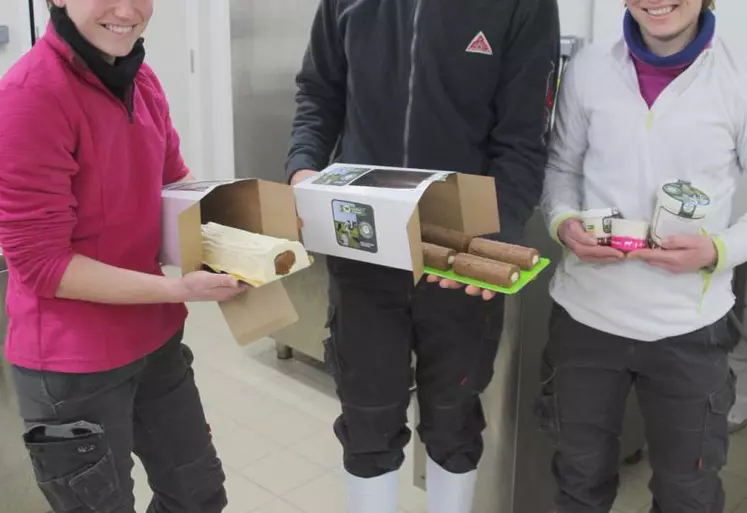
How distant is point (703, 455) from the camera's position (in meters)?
1.33

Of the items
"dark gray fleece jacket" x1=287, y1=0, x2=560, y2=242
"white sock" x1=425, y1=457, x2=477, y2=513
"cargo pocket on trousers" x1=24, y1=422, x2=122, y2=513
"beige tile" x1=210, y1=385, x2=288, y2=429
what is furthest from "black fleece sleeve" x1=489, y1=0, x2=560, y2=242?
"beige tile" x1=210, y1=385, x2=288, y2=429

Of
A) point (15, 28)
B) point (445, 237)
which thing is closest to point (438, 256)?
point (445, 237)

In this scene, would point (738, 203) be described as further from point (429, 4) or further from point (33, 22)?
point (33, 22)

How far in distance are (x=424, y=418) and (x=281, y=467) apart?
76cm

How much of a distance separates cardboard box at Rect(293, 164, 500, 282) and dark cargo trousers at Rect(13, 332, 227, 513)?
1.04 feet

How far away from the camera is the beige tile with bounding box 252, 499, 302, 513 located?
1.95m

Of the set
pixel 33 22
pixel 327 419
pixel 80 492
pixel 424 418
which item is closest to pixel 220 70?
→ pixel 33 22

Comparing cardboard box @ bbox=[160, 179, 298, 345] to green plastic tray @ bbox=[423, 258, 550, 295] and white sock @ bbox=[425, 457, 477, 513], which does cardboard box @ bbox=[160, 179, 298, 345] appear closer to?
green plastic tray @ bbox=[423, 258, 550, 295]

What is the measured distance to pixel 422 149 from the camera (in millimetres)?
1370

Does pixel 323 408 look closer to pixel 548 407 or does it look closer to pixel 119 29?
pixel 548 407

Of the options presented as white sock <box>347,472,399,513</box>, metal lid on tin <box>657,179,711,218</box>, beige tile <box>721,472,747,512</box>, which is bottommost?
beige tile <box>721,472,747,512</box>

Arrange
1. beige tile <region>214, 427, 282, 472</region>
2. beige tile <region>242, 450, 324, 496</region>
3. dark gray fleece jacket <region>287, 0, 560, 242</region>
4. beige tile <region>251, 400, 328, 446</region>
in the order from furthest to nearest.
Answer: beige tile <region>251, 400, 328, 446</region>
beige tile <region>214, 427, 282, 472</region>
beige tile <region>242, 450, 324, 496</region>
dark gray fleece jacket <region>287, 0, 560, 242</region>

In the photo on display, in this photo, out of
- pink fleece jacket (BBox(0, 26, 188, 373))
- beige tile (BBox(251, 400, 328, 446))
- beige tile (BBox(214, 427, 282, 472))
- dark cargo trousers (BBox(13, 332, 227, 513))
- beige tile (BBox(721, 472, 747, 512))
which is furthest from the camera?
beige tile (BBox(251, 400, 328, 446))

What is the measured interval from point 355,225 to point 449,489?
63 cm
